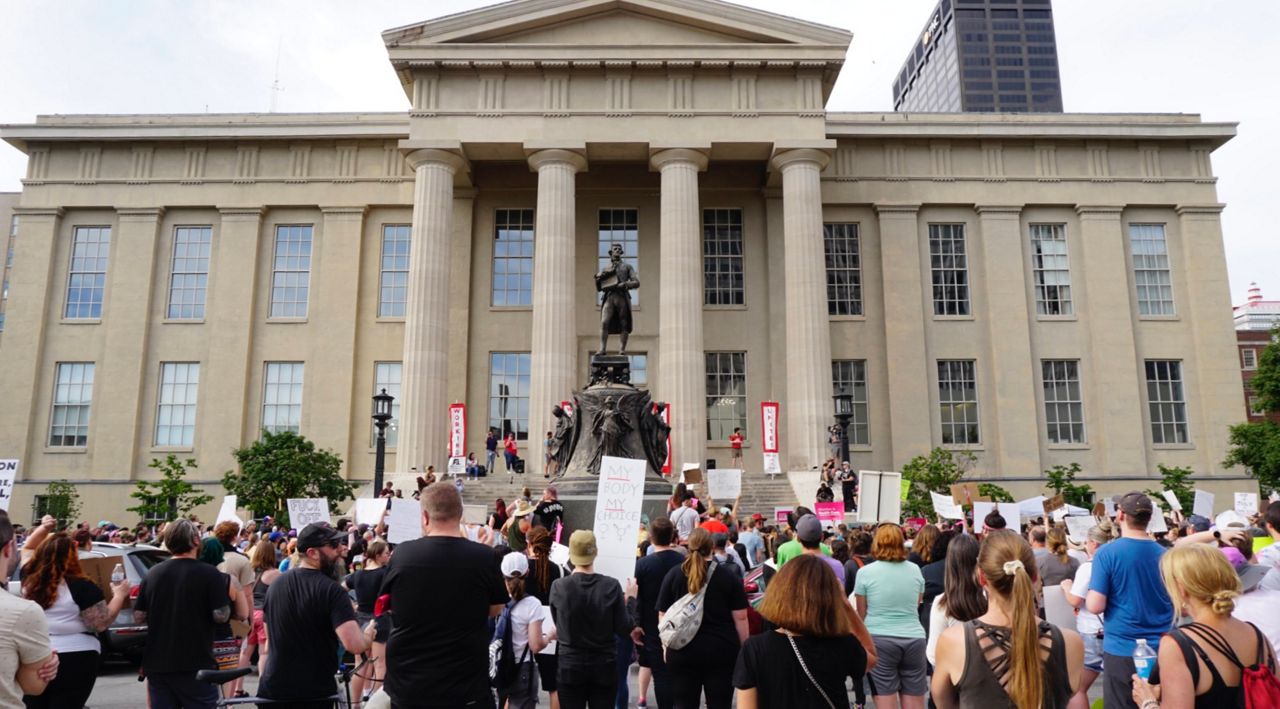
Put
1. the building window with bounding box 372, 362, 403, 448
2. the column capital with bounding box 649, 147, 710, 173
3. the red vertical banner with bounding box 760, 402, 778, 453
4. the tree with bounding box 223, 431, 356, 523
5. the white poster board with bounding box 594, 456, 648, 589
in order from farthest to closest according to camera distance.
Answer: the building window with bounding box 372, 362, 403, 448
the column capital with bounding box 649, 147, 710, 173
the red vertical banner with bounding box 760, 402, 778, 453
the tree with bounding box 223, 431, 356, 523
the white poster board with bounding box 594, 456, 648, 589

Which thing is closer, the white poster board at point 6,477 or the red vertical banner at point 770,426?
the white poster board at point 6,477

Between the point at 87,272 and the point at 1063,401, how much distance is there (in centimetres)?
4313

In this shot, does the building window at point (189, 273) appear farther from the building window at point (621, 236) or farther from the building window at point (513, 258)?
the building window at point (621, 236)

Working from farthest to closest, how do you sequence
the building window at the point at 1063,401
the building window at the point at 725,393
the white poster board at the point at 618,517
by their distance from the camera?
1. the building window at the point at 1063,401
2. the building window at the point at 725,393
3. the white poster board at the point at 618,517

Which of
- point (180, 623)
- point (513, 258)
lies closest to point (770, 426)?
point (513, 258)

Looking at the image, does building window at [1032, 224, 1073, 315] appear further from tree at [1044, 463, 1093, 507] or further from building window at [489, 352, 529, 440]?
building window at [489, 352, 529, 440]

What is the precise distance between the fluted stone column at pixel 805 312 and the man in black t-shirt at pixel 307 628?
2907cm

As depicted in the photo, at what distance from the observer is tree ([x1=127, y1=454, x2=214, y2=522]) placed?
32.2m

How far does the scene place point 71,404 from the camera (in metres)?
38.3

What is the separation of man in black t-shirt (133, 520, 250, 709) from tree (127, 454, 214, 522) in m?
28.0

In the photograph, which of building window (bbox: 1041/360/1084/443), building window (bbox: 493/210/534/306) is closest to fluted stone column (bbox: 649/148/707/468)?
building window (bbox: 493/210/534/306)

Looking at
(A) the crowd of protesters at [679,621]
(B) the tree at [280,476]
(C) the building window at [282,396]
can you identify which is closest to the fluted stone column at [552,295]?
(B) the tree at [280,476]

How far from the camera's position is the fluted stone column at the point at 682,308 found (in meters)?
33.4

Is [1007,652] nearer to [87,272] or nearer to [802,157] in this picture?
[802,157]
